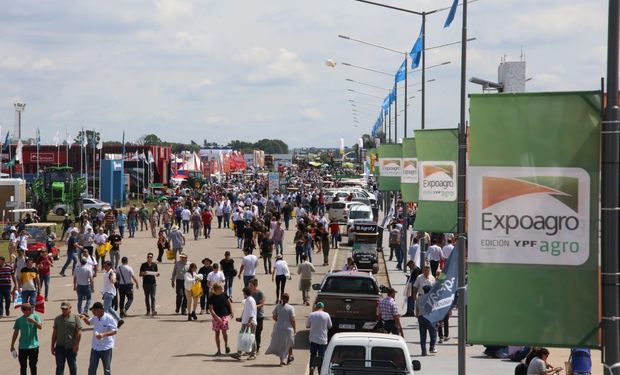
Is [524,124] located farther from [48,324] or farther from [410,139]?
[410,139]

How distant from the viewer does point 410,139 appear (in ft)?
101

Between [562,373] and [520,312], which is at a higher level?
[520,312]

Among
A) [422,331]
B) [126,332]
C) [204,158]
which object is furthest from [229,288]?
[204,158]

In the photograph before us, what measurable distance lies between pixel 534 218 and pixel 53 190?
186ft

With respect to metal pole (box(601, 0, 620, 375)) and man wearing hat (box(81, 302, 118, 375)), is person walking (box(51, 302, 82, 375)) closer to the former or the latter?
man wearing hat (box(81, 302, 118, 375))

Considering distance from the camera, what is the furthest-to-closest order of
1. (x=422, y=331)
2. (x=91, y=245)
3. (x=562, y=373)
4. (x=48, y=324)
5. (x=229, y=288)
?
(x=91, y=245) < (x=229, y=288) < (x=48, y=324) < (x=422, y=331) < (x=562, y=373)

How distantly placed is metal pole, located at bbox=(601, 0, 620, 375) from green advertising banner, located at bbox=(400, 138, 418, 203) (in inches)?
727

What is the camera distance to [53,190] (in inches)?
2542

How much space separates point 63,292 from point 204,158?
92.9 meters

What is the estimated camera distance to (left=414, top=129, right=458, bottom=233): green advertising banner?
2238 centimetres

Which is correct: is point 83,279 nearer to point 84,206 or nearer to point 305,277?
point 305,277

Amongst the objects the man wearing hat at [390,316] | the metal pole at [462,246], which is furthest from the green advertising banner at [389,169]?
the metal pole at [462,246]

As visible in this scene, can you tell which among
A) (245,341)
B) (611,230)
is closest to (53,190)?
(245,341)

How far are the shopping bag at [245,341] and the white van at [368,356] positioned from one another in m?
5.83
